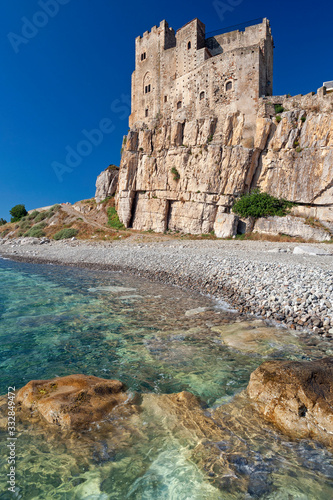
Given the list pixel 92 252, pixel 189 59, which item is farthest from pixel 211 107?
pixel 92 252

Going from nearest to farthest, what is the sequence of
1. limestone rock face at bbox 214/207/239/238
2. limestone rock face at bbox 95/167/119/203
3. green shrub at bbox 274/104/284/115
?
limestone rock face at bbox 214/207/239/238 < green shrub at bbox 274/104/284/115 < limestone rock face at bbox 95/167/119/203

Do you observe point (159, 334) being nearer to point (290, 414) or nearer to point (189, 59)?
point (290, 414)

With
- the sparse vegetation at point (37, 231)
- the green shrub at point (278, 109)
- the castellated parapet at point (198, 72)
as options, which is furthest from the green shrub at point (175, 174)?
the sparse vegetation at point (37, 231)

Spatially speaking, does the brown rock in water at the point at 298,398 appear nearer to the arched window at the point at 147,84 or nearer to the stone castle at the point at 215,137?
the stone castle at the point at 215,137

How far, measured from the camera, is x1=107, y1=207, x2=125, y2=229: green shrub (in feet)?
119

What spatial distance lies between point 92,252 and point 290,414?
21.3m

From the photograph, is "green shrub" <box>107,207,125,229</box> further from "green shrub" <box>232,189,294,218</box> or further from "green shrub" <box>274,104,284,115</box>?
"green shrub" <box>274,104,284,115</box>

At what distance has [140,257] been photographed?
18469 mm

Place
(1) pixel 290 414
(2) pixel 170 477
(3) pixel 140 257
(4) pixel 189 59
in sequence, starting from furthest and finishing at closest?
(4) pixel 189 59
(3) pixel 140 257
(1) pixel 290 414
(2) pixel 170 477

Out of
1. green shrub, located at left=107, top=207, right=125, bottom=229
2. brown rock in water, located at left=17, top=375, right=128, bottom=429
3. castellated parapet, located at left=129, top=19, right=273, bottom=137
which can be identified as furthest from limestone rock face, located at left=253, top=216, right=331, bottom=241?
brown rock in water, located at left=17, top=375, right=128, bottom=429

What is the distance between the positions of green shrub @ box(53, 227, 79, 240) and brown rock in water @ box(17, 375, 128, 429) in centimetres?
3281

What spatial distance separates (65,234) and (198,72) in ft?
86.4

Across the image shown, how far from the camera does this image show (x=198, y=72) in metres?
33.4

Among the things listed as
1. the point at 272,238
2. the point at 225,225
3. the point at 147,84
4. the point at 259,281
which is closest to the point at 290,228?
the point at 272,238
